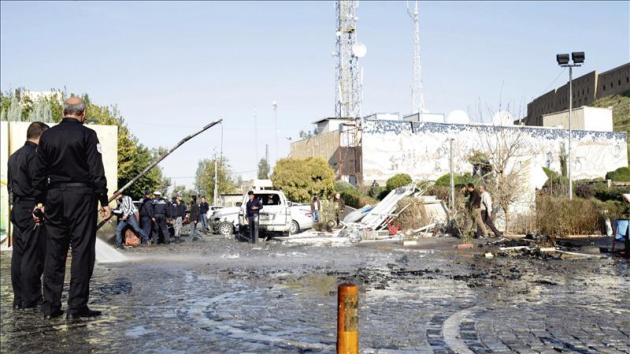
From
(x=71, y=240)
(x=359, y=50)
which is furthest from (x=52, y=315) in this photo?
(x=359, y=50)

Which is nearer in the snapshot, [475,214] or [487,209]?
[487,209]

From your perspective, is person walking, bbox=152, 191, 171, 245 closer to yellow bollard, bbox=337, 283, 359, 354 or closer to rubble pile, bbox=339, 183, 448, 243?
rubble pile, bbox=339, 183, 448, 243

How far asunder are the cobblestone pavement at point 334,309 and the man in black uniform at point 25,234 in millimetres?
305

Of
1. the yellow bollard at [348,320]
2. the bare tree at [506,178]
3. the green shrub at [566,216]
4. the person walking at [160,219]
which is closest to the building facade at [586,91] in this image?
the bare tree at [506,178]

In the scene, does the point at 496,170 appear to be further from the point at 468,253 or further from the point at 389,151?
the point at 389,151

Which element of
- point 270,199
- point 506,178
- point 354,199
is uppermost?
point 506,178

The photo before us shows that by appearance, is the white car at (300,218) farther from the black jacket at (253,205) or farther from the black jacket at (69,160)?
the black jacket at (69,160)

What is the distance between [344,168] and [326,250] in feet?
123

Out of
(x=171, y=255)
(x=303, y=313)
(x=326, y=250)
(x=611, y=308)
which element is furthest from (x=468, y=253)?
(x=303, y=313)

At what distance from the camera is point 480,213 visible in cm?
2109

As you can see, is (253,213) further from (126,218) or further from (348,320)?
(348,320)

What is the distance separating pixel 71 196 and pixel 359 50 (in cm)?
5745

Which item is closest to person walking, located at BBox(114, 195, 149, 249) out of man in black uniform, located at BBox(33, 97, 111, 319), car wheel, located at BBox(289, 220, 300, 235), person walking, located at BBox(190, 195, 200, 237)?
person walking, located at BBox(190, 195, 200, 237)

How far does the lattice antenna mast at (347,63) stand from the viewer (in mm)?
65562
